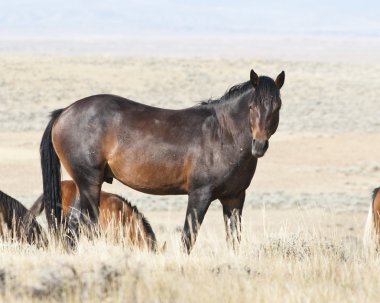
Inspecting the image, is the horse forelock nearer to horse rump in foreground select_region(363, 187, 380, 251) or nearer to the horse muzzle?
the horse muzzle

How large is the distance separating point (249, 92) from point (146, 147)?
3.58ft

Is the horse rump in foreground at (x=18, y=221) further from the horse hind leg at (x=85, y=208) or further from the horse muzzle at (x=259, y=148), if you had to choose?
the horse muzzle at (x=259, y=148)

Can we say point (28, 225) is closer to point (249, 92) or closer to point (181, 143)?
point (181, 143)

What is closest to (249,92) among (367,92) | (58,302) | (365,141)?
(58,302)

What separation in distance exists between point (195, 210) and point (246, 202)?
11.7 m

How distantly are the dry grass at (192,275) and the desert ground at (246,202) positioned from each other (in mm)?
13

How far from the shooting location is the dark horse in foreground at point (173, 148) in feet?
26.0

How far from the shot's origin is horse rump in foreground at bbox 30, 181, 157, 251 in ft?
28.8

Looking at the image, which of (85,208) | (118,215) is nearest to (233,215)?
(85,208)

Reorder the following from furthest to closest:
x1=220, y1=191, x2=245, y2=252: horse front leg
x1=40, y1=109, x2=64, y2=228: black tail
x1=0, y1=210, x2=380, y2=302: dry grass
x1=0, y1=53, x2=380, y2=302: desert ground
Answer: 1. x1=40, y1=109, x2=64, y2=228: black tail
2. x1=220, y1=191, x2=245, y2=252: horse front leg
3. x1=0, y1=53, x2=380, y2=302: desert ground
4. x1=0, y1=210, x2=380, y2=302: dry grass

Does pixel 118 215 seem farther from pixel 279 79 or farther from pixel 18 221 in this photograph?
pixel 279 79

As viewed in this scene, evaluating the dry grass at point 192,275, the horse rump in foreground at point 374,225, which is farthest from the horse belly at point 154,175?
the horse rump in foreground at point 374,225

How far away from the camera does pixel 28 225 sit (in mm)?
8250

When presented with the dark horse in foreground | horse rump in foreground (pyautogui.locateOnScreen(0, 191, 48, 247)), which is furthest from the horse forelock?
horse rump in foreground (pyautogui.locateOnScreen(0, 191, 48, 247))
